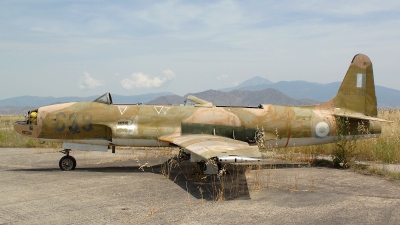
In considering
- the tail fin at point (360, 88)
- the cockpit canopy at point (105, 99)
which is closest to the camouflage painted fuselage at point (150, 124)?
the cockpit canopy at point (105, 99)

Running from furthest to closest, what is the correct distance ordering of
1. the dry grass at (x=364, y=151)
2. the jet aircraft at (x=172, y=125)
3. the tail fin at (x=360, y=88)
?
the dry grass at (x=364, y=151) → the tail fin at (x=360, y=88) → the jet aircraft at (x=172, y=125)

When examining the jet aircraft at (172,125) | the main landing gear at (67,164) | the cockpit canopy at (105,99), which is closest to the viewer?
the main landing gear at (67,164)

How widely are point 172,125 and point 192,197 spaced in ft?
14.6

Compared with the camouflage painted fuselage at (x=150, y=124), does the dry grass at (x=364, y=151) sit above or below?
below

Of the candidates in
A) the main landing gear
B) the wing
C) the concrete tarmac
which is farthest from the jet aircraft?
Result: the wing

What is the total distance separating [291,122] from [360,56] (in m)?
3.87

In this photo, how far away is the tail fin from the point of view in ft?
43.4

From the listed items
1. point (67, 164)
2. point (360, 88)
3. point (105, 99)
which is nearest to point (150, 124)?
point (105, 99)

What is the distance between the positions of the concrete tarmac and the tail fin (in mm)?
3041

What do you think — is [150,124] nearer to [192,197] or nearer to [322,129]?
[192,197]

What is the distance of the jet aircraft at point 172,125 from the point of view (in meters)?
12.0

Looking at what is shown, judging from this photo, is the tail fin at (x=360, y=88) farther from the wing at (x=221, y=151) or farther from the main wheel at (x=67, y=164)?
the main wheel at (x=67, y=164)

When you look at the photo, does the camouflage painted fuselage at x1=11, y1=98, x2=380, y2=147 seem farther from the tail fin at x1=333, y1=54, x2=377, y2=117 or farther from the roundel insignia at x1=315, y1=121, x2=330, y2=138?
the tail fin at x1=333, y1=54, x2=377, y2=117

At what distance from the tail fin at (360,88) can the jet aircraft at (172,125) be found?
0.58 metres
